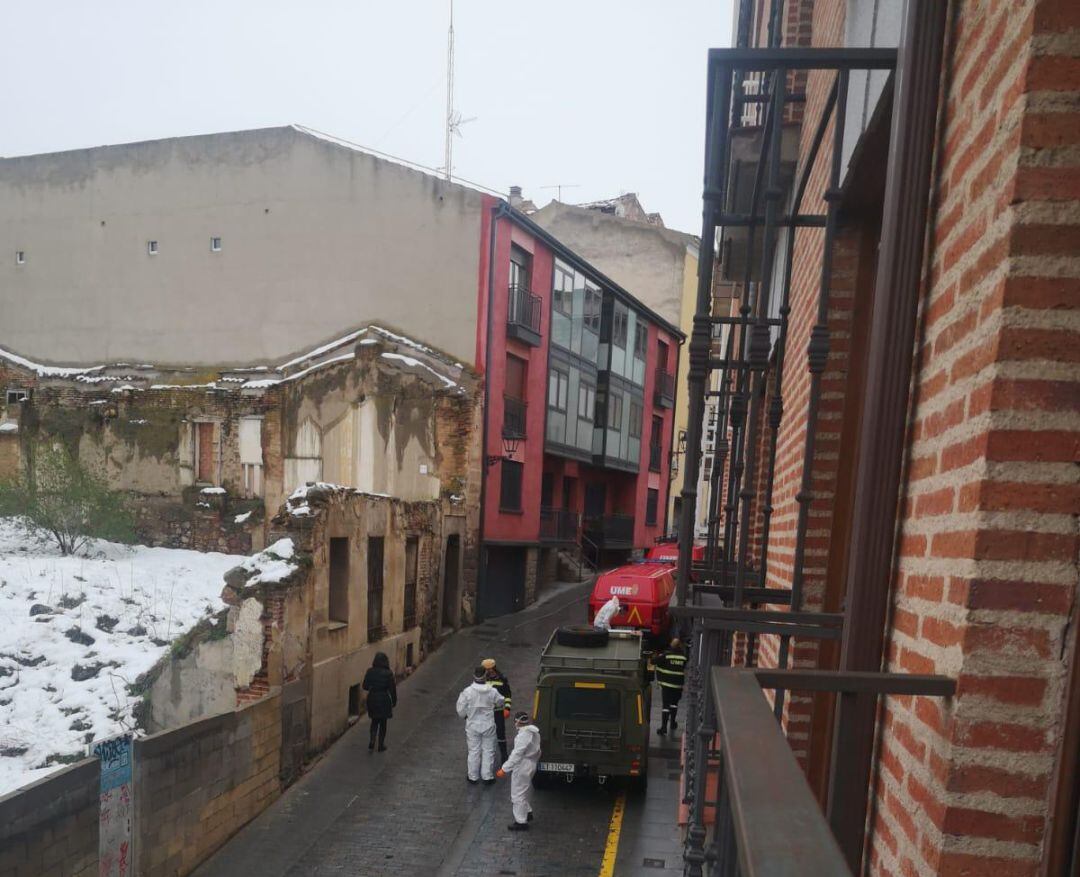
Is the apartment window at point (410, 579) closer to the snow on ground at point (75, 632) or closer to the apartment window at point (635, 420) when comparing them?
the snow on ground at point (75, 632)

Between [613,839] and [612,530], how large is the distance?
70.1 ft

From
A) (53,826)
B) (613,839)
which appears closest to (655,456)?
(613,839)

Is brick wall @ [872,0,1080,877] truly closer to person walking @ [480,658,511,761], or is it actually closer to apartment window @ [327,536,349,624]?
person walking @ [480,658,511,761]

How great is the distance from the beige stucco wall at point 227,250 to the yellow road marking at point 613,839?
1206 centimetres

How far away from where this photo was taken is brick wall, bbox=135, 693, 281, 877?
8148mm

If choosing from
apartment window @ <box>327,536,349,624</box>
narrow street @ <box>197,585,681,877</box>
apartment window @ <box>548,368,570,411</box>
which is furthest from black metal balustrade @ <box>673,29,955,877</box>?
apartment window @ <box>548,368,570,411</box>

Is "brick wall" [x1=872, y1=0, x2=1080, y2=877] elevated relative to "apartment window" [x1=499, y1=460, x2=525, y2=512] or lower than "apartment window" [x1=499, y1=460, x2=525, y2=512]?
elevated

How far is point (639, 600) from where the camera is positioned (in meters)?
17.4

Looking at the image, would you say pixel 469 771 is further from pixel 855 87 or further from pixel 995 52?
pixel 995 52

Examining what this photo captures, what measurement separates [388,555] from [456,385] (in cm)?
621

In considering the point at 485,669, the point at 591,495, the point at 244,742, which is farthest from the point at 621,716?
the point at 591,495

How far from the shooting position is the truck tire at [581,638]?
12258 millimetres

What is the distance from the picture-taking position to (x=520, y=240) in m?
21.6

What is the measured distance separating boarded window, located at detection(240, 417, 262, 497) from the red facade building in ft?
18.0
